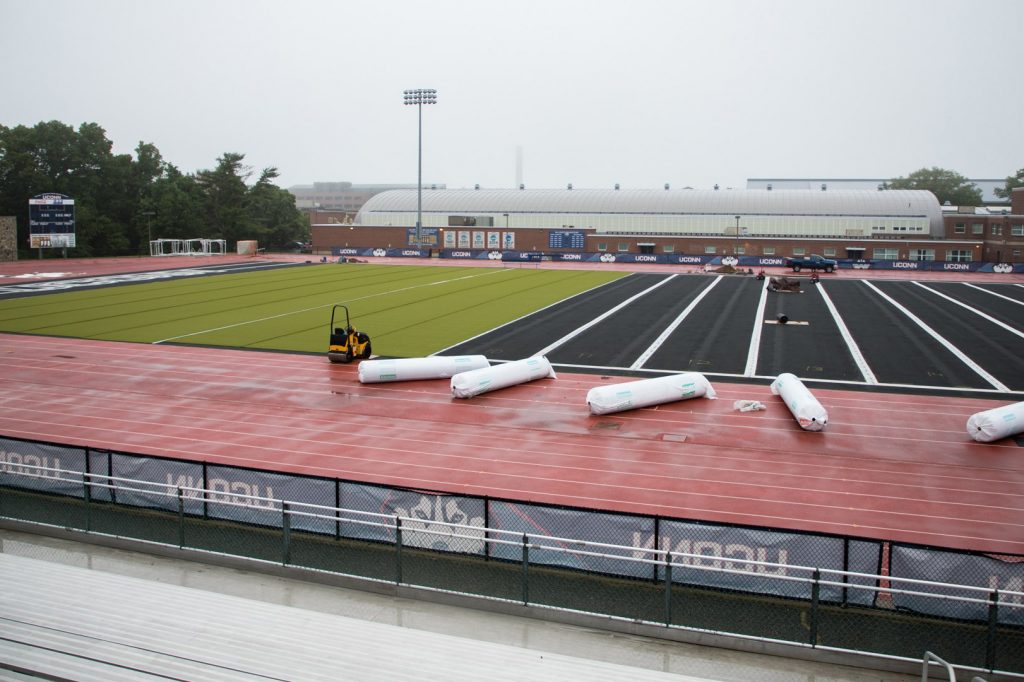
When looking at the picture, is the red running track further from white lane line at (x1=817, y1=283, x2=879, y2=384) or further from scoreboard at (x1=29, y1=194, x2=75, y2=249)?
scoreboard at (x1=29, y1=194, x2=75, y2=249)

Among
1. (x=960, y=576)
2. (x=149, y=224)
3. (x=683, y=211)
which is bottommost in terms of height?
(x=960, y=576)

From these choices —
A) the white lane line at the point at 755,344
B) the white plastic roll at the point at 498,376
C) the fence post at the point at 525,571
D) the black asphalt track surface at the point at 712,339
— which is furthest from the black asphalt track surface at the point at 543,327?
the fence post at the point at 525,571

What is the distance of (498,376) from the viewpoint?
2659 cm

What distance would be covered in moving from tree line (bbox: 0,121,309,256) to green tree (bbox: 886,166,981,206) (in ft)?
396

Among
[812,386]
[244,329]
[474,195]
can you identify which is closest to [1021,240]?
[474,195]

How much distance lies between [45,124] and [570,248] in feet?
216

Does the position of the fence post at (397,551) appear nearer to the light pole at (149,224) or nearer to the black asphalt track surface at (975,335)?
the black asphalt track surface at (975,335)

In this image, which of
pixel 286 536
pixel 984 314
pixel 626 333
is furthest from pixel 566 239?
pixel 286 536

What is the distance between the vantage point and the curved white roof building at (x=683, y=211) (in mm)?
104875

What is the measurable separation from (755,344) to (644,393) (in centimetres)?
1285

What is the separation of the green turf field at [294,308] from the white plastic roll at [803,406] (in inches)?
566

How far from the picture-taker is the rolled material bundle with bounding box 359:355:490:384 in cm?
2727

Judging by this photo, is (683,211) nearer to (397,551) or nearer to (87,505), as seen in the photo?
(87,505)

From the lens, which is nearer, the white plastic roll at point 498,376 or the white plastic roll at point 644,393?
the white plastic roll at point 644,393
